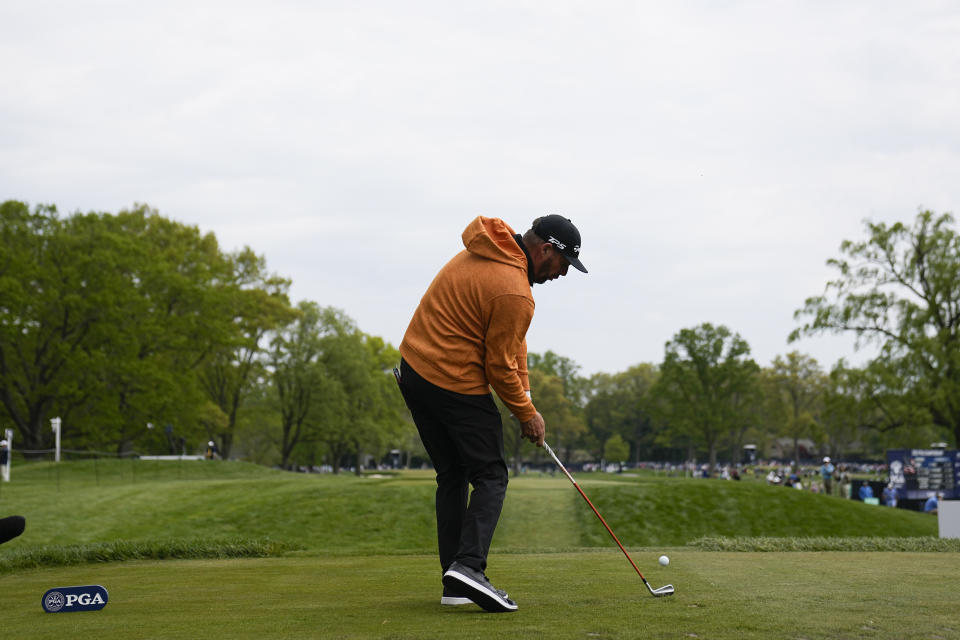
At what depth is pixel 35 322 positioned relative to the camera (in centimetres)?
4450

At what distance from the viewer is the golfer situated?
191 inches

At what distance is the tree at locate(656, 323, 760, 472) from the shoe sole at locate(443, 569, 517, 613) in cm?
7768

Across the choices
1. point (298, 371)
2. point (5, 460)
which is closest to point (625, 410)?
point (298, 371)

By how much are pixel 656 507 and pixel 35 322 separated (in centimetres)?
3458

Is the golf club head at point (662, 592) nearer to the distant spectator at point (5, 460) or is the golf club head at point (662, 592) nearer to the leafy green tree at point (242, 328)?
the distant spectator at point (5, 460)

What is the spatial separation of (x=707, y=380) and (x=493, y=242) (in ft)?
260

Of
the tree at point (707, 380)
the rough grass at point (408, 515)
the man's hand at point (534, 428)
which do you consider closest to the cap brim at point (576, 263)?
the man's hand at point (534, 428)

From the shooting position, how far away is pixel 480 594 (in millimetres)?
4355

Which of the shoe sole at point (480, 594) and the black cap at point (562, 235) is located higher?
the black cap at point (562, 235)

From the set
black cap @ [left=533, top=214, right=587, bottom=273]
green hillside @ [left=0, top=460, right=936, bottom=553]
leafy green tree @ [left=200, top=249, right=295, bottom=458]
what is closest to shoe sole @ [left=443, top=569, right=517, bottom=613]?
black cap @ [left=533, top=214, right=587, bottom=273]

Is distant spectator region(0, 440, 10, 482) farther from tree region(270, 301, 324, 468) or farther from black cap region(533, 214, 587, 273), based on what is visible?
black cap region(533, 214, 587, 273)

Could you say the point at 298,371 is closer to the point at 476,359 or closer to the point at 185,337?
the point at 185,337

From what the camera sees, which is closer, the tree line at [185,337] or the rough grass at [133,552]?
the rough grass at [133,552]

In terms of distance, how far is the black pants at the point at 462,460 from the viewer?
15.7ft
